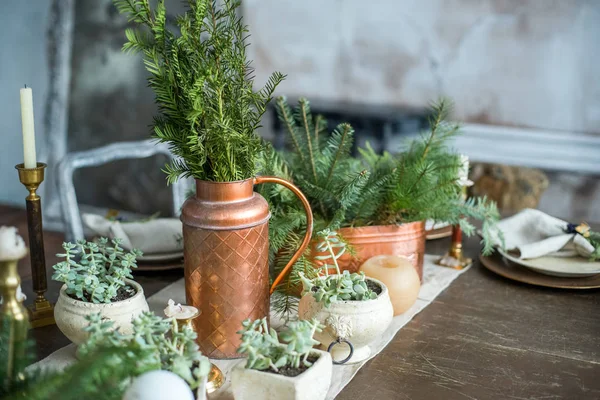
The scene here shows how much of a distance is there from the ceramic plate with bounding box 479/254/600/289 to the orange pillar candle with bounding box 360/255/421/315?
0.31 m

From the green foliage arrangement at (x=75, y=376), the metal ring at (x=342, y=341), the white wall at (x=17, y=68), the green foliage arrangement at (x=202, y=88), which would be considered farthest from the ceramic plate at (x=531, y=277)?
the white wall at (x=17, y=68)

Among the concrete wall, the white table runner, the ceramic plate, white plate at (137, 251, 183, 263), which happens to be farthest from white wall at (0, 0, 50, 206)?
the ceramic plate

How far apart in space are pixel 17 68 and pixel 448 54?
2383 millimetres

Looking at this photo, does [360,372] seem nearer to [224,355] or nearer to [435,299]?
[224,355]

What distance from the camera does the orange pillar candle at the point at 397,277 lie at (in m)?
1.17

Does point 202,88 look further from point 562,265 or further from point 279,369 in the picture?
point 562,265

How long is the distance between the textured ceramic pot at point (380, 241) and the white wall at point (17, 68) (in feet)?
9.58

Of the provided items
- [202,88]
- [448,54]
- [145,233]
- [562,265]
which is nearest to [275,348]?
[202,88]

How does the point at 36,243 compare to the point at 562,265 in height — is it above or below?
above

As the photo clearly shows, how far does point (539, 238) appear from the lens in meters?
1.53

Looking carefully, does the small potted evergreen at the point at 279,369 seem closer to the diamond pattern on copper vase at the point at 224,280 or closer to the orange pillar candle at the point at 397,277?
the diamond pattern on copper vase at the point at 224,280

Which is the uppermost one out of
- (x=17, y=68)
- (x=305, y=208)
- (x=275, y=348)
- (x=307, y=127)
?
(x=17, y=68)

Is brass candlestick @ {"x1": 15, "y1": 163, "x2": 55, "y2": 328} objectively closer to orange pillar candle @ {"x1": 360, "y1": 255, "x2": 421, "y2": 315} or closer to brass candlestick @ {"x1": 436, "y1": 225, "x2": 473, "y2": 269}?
orange pillar candle @ {"x1": 360, "y1": 255, "x2": 421, "y2": 315}

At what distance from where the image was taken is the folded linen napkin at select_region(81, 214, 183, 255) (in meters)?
1.47
